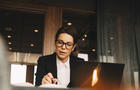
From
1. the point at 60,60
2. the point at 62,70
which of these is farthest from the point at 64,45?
the point at 62,70

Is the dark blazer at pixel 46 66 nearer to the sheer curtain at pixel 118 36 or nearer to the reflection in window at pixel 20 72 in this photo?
the reflection in window at pixel 20 72

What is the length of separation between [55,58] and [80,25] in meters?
1.88

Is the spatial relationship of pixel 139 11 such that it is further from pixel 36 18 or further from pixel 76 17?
pixel 36 18

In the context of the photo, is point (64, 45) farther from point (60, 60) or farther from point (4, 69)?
point (4, 69)

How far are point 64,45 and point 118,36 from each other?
186 cm

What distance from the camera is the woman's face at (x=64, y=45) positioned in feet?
7.63

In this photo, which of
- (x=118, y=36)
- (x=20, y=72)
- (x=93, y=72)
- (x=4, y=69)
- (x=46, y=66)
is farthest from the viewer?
(x=118, y=36)

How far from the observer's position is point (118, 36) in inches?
156

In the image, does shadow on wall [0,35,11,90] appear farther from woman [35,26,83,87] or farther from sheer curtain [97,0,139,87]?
sheer curtain [97,0,139,87]

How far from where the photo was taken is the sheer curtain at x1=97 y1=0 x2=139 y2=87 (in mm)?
3812

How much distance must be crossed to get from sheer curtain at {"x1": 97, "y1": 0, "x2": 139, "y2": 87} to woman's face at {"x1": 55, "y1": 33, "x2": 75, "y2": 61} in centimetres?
148

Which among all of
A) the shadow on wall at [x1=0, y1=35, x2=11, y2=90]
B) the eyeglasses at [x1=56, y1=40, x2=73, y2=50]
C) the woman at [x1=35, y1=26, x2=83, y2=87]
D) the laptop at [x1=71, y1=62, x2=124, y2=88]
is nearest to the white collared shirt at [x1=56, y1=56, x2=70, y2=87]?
the woman at [x1=35, y1=26, x2=83, y2=87]

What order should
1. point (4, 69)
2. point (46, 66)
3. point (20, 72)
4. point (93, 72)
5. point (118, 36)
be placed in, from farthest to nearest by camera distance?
point (118, 36) < point (20, 72) < point (46, 66) < point (93, 72) < point (4, 69)

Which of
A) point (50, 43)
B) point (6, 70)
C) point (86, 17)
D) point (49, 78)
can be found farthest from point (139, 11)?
point (6, 70)
